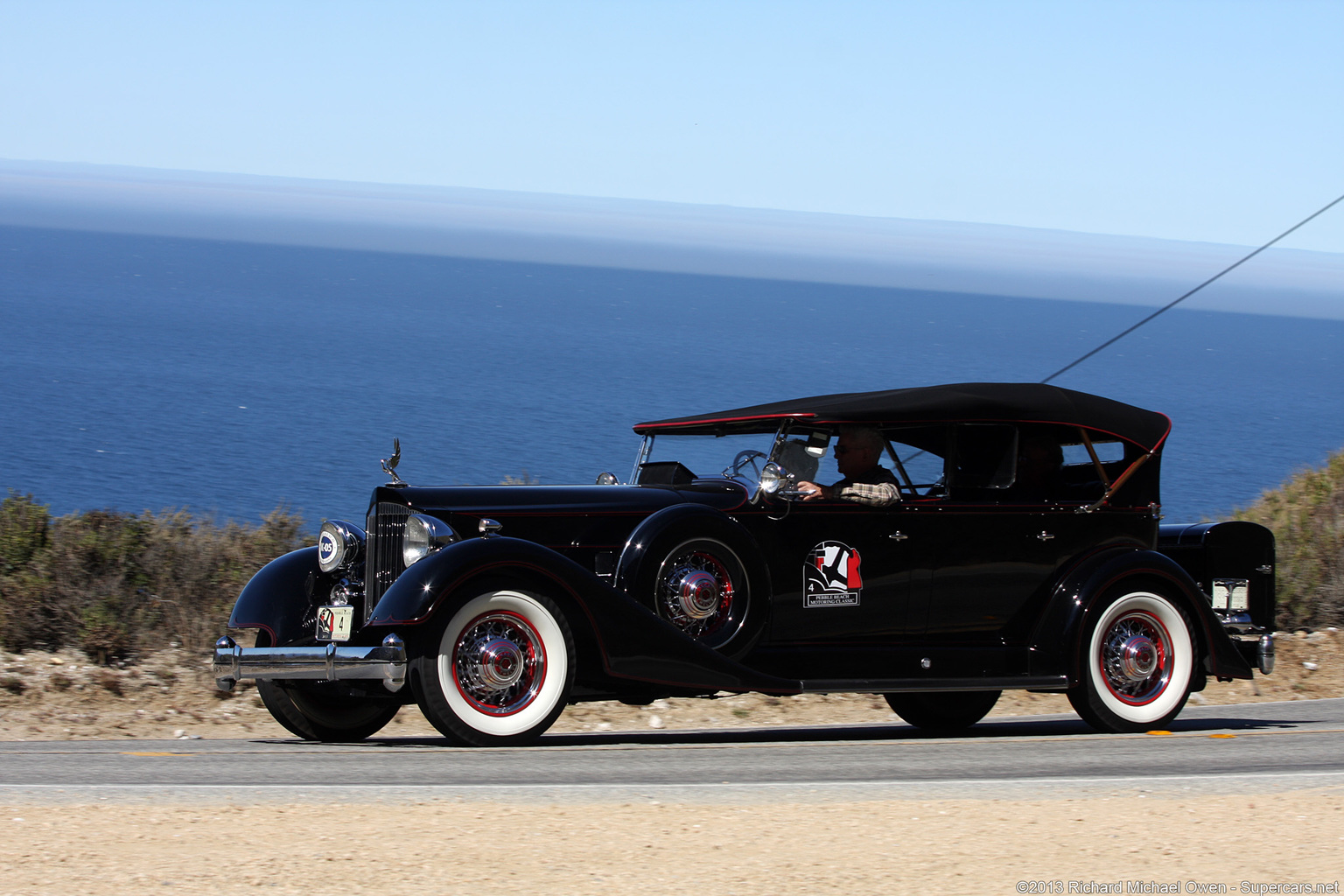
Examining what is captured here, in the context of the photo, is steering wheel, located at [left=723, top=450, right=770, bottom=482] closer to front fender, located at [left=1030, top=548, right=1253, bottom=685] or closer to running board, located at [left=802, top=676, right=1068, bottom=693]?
running board, located at [left=802, top=676, right=1068, bottom=693]

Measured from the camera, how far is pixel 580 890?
15.6 feet

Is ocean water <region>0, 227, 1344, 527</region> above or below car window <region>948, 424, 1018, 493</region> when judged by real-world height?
above

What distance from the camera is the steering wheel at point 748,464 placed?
332 inches

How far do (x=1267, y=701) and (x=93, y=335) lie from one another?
244 feet

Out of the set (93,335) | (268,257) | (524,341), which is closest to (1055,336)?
(524,341)

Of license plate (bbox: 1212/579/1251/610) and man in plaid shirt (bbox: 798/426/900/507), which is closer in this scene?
man in plaid shirt (bbox: 798/426/900/507)

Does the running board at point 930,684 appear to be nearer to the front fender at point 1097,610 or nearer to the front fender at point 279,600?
the front fender at point 1097,610

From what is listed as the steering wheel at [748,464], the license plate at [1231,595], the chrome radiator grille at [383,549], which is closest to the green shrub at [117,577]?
the chrome radiator grille at [383,549]

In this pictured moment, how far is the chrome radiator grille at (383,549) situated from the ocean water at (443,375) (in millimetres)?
7951

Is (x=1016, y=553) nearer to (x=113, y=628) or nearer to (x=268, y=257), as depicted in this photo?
(x=113, y=628)

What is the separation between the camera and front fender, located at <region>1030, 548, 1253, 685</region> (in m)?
8.47

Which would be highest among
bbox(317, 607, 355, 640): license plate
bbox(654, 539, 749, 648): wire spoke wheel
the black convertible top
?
the black convertible top

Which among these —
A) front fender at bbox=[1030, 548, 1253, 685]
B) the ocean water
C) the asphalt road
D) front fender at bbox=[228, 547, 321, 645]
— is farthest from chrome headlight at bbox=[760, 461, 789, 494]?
the ocean water

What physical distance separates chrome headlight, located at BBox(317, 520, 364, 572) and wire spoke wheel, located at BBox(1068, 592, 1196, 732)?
14.1ft
